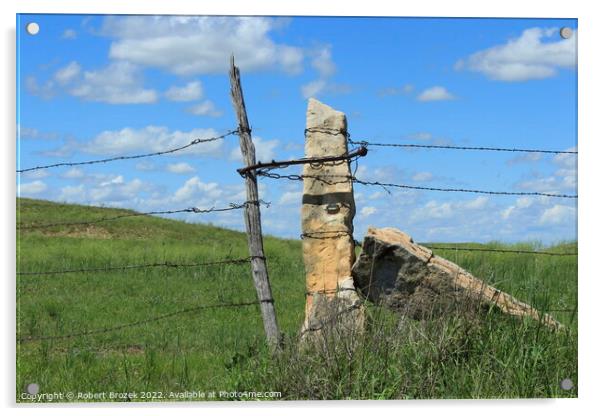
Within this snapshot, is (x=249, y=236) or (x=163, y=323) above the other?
(x=249, y=236)

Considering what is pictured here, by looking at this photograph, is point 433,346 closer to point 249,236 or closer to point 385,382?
point 385,382

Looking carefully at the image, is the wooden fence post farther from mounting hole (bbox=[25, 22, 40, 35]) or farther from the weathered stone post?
mounting hole (bbox=[25, 22, 40, 35])

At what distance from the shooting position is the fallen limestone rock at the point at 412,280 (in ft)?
24.2

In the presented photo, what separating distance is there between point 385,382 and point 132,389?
2.21m

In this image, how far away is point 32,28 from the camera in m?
6.87

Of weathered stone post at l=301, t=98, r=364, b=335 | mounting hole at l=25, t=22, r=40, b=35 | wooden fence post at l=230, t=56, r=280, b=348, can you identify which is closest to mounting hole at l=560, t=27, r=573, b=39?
weathered stone post at l=301, t=98, r=364, b=335

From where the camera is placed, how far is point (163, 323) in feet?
33.3

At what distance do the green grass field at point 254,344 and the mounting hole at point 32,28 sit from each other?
2.68m

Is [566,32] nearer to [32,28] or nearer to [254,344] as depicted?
[254,344]

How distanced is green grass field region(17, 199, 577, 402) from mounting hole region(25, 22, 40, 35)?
2.68m

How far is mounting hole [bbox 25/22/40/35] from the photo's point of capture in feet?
22.5

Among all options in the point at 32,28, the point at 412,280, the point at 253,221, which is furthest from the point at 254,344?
the point at 32,28

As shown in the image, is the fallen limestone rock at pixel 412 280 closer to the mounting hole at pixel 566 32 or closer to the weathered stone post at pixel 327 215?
the weathered stone post at pixel 327 215
